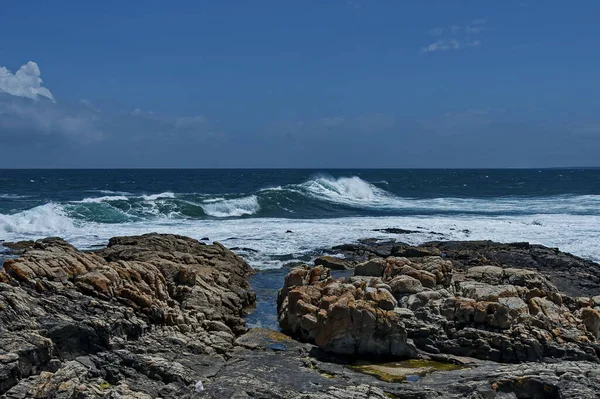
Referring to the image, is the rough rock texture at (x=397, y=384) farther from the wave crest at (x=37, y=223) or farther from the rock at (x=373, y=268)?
the wave crest at (x=37, y=223)

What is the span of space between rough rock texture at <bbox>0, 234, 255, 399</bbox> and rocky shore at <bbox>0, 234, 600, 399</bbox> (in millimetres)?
33

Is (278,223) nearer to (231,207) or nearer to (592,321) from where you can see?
(231,207)

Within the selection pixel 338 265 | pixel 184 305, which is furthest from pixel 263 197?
pixel 184 305

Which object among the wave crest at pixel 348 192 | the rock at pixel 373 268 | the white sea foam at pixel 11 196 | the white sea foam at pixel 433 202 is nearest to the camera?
the rock at pixel 373 268

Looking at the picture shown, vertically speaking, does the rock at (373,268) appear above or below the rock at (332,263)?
above

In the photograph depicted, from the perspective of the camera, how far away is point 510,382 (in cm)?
1191

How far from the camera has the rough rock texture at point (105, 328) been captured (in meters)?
10.9

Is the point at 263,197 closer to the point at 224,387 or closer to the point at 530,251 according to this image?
the point at 530,251

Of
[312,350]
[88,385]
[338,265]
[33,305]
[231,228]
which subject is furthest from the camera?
[231,228]

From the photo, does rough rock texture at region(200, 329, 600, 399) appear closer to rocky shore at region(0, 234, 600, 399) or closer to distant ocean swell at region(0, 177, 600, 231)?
rocky shore at region(0, 234, 600, 399)

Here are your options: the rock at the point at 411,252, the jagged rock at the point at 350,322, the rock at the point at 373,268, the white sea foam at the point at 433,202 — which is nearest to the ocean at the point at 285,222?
the white sea foam at the point at 433,202

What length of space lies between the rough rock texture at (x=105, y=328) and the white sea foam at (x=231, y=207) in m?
34.6

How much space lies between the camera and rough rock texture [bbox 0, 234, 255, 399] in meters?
10.9

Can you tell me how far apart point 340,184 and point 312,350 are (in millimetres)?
71090
